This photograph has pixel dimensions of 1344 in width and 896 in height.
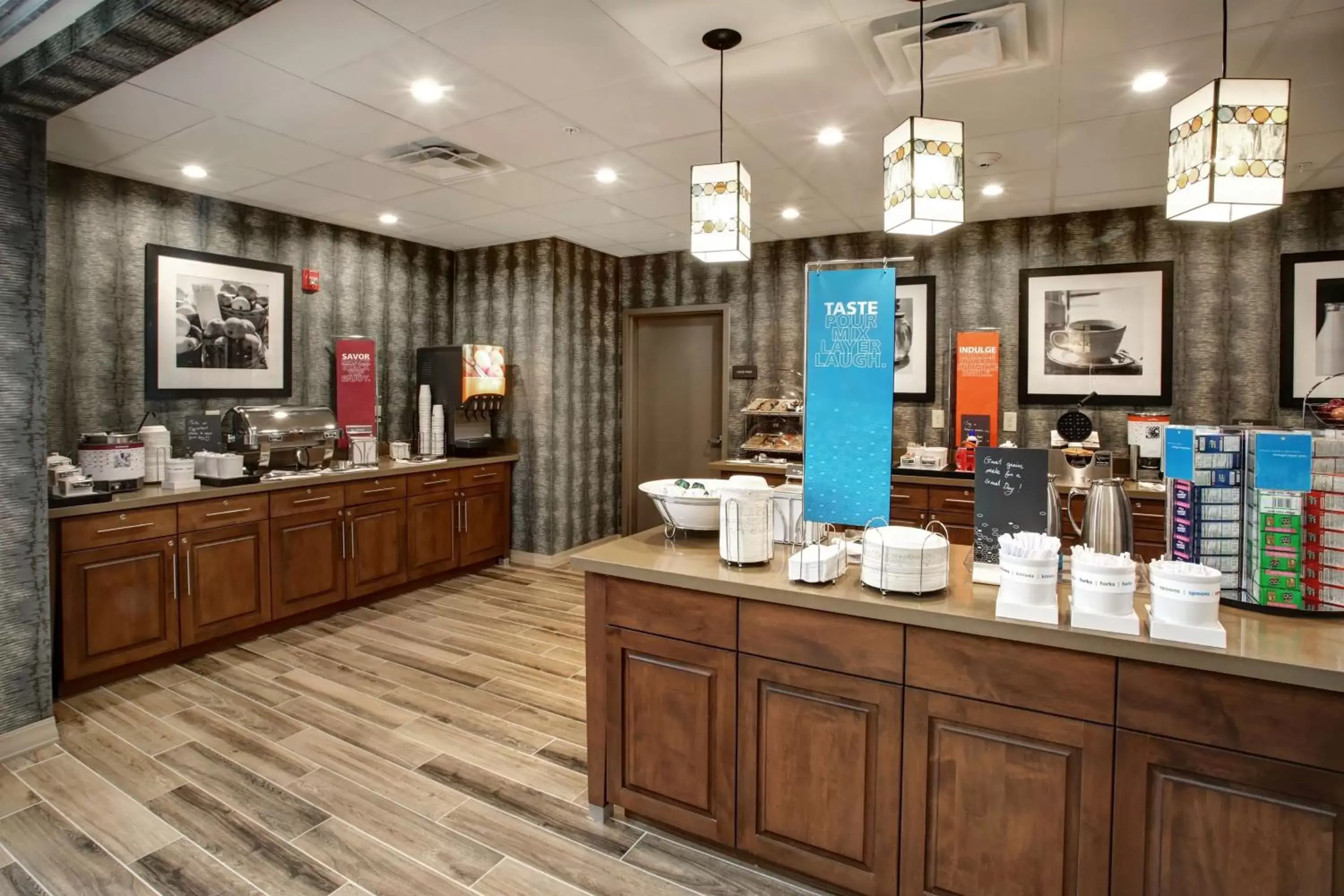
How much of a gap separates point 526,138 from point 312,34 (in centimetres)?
116

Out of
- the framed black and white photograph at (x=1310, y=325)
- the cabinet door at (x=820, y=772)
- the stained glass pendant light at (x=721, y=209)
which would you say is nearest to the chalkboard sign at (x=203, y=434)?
the stained glass pendant light at (x=721, y=209)

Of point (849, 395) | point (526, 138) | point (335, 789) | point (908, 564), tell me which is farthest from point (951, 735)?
point (526, 138)

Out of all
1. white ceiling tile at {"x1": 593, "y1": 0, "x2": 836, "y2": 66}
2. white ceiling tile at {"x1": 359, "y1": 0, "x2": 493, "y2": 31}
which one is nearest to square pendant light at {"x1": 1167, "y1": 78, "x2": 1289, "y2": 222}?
white ceiling tile at {"x1": 593, "y1": 0, "x2": 836, "y2": 66}

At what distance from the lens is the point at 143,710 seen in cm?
335

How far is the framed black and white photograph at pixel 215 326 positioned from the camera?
4.32m

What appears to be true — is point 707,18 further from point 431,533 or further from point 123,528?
point 431,533

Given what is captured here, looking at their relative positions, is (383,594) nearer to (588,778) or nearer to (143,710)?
(143,710)

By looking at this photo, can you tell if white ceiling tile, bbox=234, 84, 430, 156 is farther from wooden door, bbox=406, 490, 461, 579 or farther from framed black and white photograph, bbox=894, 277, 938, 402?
framed black and white photograph, bbox=894, 277, 938, 402

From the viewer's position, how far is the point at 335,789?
2705mm

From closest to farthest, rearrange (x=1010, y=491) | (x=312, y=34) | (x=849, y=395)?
(x=1010, y=491), (x=849, y=395), (x=312, y=34)

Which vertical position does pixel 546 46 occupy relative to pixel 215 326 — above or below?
above

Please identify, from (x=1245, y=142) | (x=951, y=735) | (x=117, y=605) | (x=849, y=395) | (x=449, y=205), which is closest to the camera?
(x=1245, y=142)

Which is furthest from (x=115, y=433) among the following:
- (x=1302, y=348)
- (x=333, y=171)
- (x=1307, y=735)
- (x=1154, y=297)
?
(x=1302, y=348)

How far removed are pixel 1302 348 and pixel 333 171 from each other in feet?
19.3
